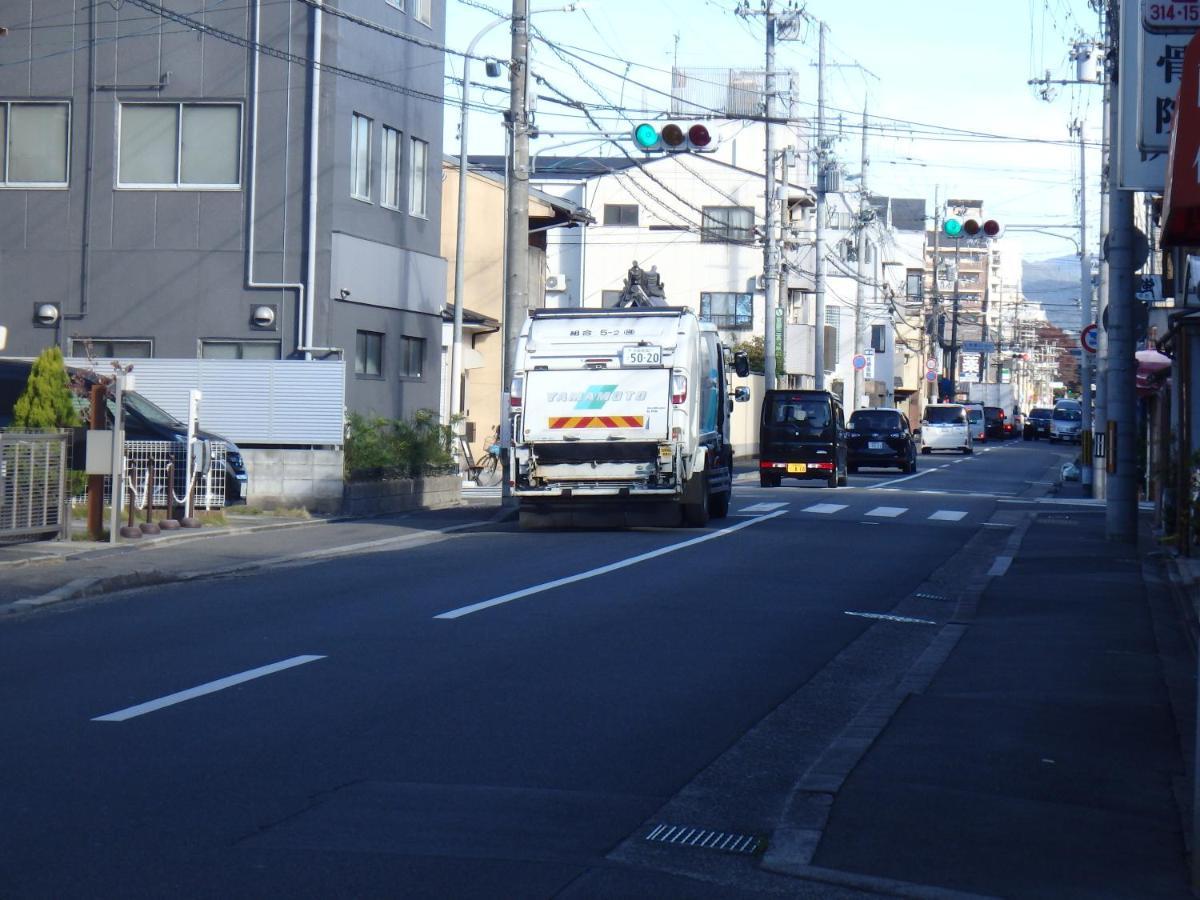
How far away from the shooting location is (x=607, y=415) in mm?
21125

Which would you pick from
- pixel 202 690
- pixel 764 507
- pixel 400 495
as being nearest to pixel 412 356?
pixel 400 495

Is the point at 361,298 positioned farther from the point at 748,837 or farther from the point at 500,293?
the point at 748,837

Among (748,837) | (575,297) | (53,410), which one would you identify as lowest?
(748,837)

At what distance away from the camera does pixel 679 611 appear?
13.0 m

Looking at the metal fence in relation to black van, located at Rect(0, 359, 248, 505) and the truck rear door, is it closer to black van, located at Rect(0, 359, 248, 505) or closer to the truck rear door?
black van, located at Rect(0, 359, 248, 505)

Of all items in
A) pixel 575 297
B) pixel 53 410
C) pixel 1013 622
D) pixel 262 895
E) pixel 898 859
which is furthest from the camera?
pixel 575 297

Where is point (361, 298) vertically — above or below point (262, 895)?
above

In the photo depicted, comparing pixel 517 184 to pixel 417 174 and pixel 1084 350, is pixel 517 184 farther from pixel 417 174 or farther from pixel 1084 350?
pixel 1084 350

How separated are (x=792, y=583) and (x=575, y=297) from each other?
172ft

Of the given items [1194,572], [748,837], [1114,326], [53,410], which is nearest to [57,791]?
[748,837]

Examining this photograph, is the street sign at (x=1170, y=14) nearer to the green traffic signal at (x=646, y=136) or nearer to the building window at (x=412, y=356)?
the green traffic signal at (x=646, y=136)

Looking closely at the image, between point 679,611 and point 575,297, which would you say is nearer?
point 679,611

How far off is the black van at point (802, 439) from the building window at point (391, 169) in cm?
1054

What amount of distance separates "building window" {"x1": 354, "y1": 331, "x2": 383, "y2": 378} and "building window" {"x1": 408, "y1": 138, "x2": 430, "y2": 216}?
2.66 m
